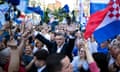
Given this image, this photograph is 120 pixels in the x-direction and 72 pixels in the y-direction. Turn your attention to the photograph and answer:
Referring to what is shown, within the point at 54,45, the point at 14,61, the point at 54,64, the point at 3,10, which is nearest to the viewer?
the point at 54,64

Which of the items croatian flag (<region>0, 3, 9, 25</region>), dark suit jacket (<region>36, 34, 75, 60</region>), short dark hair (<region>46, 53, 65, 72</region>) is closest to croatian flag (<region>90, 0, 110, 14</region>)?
dark suit jacket (<region>36, 34, 75, 60</region>)

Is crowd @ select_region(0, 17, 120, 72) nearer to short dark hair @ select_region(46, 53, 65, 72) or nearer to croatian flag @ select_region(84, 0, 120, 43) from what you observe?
short dark hair @ select_region(46, 53, 65, 72)

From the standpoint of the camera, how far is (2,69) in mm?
6062

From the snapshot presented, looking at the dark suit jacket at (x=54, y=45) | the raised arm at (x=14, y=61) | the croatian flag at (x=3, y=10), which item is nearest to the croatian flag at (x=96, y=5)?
the dark suit jacket at (x=54, y=45)

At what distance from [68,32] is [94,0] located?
9.01 ft

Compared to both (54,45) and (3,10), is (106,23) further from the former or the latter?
(3,10)

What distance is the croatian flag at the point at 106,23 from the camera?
260 inches

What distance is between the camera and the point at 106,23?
667 cm

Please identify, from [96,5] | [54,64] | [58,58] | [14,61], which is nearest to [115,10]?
[96,5]

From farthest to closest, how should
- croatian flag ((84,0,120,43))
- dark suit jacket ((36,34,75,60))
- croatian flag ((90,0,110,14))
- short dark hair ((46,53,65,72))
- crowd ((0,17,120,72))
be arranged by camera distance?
dark suit jacket ((36,34,75,60)), croatian flag ((90,0,110,14)), croatian flag ((84,0,120,43)), crowd ((0,17,120,72)), short dark hair ((46,53,65,72))

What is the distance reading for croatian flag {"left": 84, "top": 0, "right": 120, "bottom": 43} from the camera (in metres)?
6.60

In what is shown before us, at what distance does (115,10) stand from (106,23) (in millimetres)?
256

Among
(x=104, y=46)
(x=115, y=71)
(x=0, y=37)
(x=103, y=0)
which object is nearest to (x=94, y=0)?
(x=103, y=0)

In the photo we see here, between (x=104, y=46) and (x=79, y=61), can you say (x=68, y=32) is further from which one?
(x=79, y=61)
